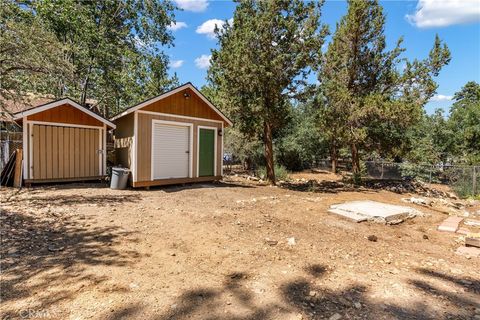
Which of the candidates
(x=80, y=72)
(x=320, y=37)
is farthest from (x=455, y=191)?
(x=80, y=72)

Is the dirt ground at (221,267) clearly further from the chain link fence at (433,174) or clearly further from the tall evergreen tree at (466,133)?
the tall evergreen tree at (466,133)

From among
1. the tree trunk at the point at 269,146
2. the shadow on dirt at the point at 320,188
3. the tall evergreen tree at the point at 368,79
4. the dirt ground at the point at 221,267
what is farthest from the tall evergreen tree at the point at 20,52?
the tall evergreen tree at the point at 368,79

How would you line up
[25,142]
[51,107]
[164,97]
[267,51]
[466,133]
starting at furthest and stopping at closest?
[466,133] < [267,51] < [164,97] < [51,107] < [25,142]

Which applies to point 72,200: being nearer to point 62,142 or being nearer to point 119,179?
point 119,179

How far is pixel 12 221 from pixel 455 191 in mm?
15381

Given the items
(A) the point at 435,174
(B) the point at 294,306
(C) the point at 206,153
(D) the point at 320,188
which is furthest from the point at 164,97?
(A) the point at 435,174

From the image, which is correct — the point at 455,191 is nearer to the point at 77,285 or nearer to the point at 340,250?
the point at 340,250

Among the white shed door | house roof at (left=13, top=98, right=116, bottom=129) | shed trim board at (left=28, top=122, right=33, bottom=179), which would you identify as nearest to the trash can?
the white shed door

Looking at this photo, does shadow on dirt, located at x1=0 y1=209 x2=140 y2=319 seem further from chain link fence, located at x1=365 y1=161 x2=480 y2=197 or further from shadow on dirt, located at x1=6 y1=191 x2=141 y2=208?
chain link fence, located at x1=365 y1=161 x2=480 y2=197

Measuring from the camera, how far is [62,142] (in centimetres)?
897

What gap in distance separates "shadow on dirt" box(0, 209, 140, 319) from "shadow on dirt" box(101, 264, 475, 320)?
0.77 meters

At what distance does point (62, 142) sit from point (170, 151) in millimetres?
3455

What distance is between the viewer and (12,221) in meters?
4.62

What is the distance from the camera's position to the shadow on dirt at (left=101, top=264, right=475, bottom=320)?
7.70ft
